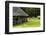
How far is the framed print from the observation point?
142 centimetres

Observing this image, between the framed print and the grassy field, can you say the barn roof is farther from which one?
the grassy field

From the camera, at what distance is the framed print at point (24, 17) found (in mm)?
1422

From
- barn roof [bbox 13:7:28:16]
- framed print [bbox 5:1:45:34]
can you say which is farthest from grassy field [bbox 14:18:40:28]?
barn roof [bbox 13:7:28:16]

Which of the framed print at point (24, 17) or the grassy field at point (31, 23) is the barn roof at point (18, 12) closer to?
the framed print at point (24, 17)

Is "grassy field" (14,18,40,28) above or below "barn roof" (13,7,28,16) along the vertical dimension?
below

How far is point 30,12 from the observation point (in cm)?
150

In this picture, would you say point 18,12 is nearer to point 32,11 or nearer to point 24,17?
point 24,17

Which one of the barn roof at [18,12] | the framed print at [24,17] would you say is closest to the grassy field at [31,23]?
the framed print at [24,17]

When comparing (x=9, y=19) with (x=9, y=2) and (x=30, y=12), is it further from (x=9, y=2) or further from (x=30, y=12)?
(x=30, y=12)

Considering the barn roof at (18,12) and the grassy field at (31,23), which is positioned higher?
the barn roof at (18,12)

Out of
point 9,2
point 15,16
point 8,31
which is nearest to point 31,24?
point 15,16

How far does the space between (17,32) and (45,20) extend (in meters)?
0.57

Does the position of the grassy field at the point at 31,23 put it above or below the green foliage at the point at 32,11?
below

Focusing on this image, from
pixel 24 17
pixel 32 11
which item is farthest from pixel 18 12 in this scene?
pixel 32 11
